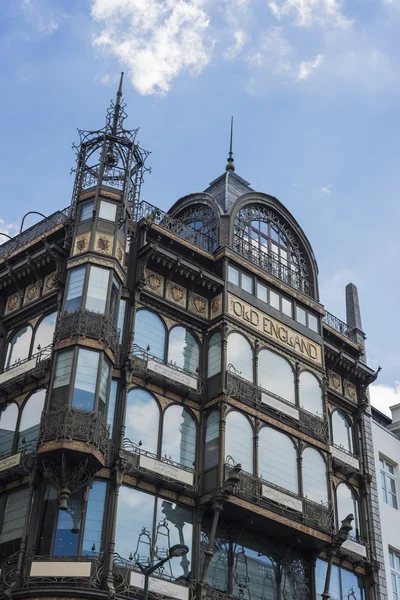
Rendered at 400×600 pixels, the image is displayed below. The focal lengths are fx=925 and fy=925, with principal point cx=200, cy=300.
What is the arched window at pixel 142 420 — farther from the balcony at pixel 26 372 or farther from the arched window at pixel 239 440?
the balcony at pixel 26 372

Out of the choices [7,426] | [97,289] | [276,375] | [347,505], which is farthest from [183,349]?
[347,505]

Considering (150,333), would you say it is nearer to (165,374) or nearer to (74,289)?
(165,374)

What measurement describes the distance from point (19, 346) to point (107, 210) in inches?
248

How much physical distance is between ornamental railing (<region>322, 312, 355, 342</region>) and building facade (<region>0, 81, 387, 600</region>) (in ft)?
2.91

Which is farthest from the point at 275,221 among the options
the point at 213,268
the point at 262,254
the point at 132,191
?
the point at 132,191

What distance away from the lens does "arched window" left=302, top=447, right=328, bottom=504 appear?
35.5m

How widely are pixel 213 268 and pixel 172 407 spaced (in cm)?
660

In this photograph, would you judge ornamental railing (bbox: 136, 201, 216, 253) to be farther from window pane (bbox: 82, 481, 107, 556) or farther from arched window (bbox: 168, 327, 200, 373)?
window pane (bbox: 82, 481, 107, 556)

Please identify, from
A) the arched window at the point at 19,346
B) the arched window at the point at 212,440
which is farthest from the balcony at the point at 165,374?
the arched window at the point at 19,346

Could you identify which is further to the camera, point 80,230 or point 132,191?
point 132,191

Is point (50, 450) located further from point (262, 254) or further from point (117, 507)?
point (262, 254)

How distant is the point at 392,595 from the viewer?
1522 inches

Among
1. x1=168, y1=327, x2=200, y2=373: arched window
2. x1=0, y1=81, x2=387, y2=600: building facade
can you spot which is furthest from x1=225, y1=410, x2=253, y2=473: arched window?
x1=168, y1=327, x2=200, y2=373: arched window

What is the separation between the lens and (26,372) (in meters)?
33.1
